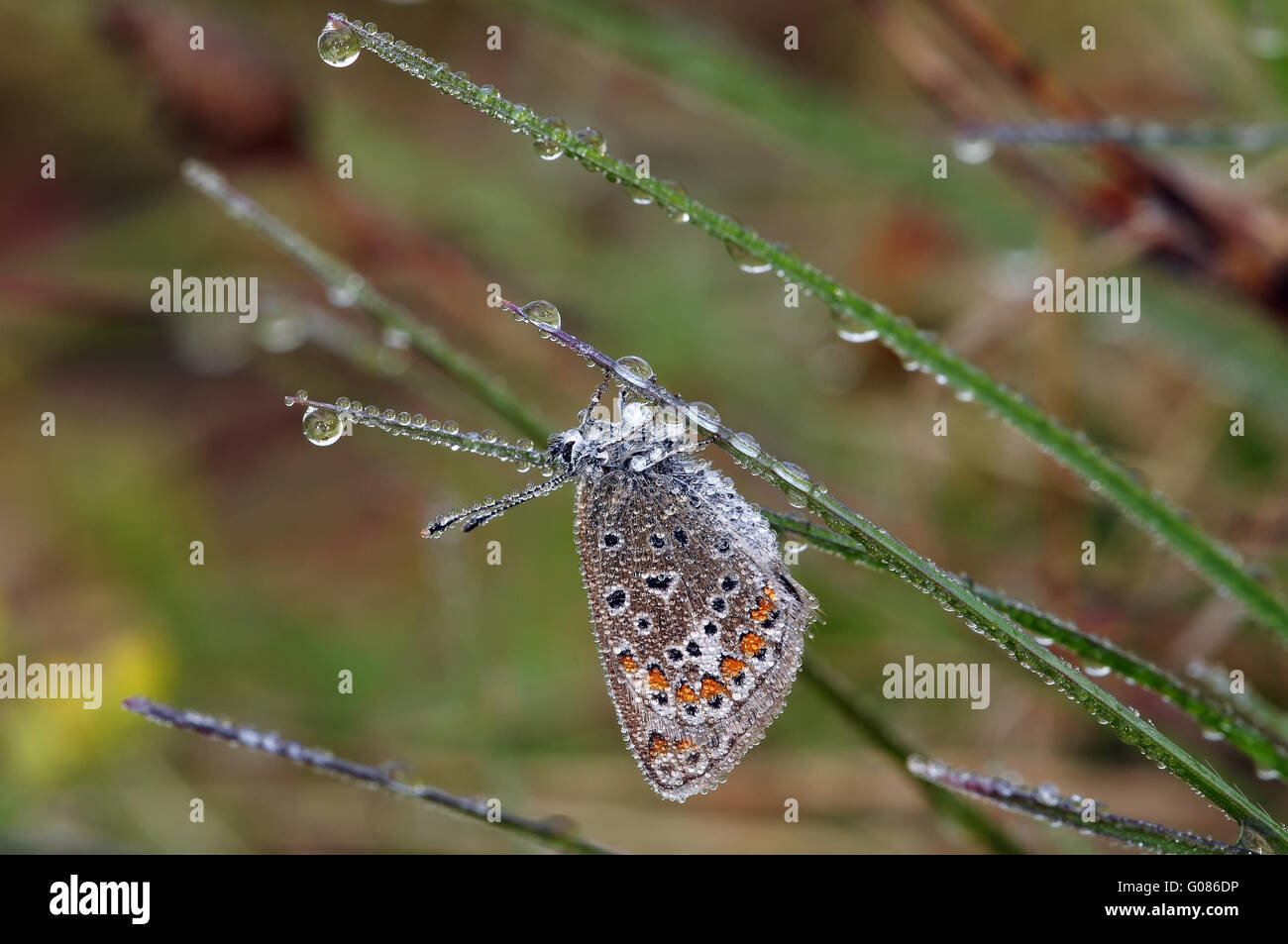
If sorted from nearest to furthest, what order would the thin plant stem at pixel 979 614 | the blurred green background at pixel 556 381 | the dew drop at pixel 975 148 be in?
1. the thin plant stem at pixel 979 614
2. the dew drop at pixel 975 148
3. the blurred green background at pixel 556 381

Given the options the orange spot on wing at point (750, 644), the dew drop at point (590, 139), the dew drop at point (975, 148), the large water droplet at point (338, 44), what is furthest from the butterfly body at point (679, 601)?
the dew drop at point (975, 148)

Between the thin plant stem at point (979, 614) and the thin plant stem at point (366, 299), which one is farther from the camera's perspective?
the thin plant stem at point (366, 299)

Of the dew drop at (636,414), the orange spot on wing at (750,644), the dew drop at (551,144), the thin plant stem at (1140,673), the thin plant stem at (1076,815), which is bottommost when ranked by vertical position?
the thin plant stem at (1076,815)

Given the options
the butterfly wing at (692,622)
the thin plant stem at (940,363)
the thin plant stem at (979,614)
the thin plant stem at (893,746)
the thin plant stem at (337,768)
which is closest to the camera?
the thin plant stem at (979,614)

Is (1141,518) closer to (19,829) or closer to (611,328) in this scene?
(611,328)

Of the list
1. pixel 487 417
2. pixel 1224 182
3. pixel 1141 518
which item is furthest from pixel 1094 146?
pixel 487 417

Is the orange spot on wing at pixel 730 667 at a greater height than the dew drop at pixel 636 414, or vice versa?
the dew drop at pixel 636 414

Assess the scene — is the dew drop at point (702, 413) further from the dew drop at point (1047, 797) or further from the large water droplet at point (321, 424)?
the dew drop at point (1047, 797)

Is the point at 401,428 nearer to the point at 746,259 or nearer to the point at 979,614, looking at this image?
the point at 746,259

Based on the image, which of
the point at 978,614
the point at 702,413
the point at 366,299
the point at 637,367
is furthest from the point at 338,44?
the point at 978,614
